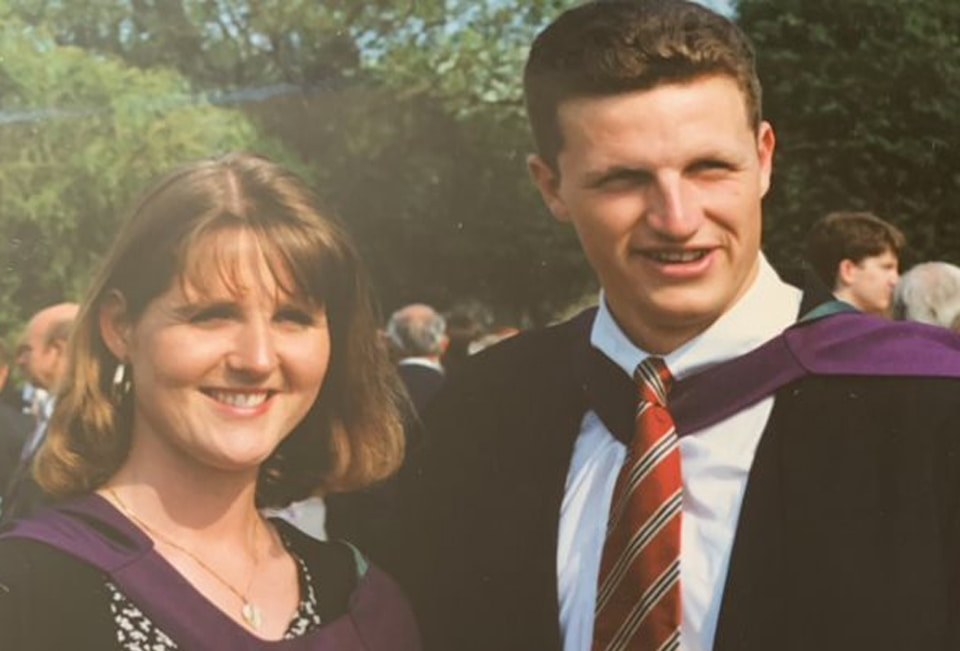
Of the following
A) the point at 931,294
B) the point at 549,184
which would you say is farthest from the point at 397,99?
the point at 931,294

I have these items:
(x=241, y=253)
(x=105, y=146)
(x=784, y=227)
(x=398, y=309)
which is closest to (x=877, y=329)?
(x=784, y=227)

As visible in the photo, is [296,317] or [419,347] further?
[419,347]

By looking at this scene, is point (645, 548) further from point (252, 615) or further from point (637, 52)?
point (637, 52)

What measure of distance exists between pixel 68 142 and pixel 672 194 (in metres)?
0.82

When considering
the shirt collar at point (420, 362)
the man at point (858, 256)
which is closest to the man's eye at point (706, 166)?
the man at point (858, 256)

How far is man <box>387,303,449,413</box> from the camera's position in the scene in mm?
1883

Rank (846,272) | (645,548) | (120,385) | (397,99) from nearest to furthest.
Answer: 1. (645,548)
2. (120,385)
3. (846,272)
4. (397,99)

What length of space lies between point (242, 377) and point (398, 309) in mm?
298

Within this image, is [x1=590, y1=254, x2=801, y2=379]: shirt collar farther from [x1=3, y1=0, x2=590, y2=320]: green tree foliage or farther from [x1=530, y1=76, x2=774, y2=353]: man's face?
[x1=3, y1=0, x2=590, y2=320]: green tree foliage

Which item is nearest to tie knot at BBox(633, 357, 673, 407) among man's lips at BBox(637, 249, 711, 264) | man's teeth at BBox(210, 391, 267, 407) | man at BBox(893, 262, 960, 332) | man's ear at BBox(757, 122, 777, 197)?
man's lips at BBox(637, 249, 711, 264)

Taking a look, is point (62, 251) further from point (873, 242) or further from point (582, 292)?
point (873, 242)

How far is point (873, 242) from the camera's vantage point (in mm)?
1952

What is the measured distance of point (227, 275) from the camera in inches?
67.0

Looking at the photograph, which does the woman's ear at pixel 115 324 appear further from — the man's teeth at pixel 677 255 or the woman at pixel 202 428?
the man's teeth at pixel 677 255
